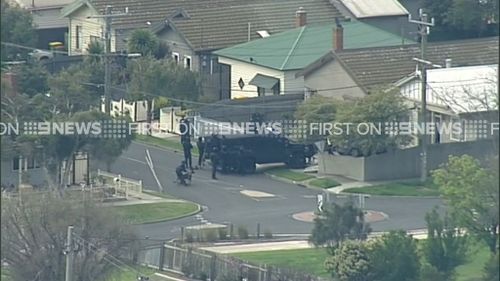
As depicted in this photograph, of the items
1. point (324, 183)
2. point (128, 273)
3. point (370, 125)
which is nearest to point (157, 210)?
point (324, 183)

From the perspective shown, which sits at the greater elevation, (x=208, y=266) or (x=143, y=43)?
(x=143, y=43)

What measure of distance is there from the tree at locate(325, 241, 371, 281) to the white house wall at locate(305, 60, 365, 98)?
16008 millimetres

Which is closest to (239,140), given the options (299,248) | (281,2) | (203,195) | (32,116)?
(203,195)

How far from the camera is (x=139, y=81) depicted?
56625 millimetres

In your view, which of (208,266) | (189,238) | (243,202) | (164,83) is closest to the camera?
(208,266)

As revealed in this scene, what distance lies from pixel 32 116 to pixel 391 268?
13.7 metres

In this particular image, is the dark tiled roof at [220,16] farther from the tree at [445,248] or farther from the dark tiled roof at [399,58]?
the tree at [445,248]

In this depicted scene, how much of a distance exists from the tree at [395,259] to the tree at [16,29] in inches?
895

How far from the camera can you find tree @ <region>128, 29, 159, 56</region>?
61188 mm

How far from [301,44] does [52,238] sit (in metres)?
24.1

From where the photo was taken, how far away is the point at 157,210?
46.0 metres

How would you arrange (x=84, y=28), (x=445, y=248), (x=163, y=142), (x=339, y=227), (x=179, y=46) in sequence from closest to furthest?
(x=445, y=248), (x=339, y=227), (x=163, y=142), (x=179, y=46), (x=84, y=28)

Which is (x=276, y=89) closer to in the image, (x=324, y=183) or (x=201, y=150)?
(x=201, y=150)

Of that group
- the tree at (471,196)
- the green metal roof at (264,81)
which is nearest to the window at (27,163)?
the tree at (471,196)
